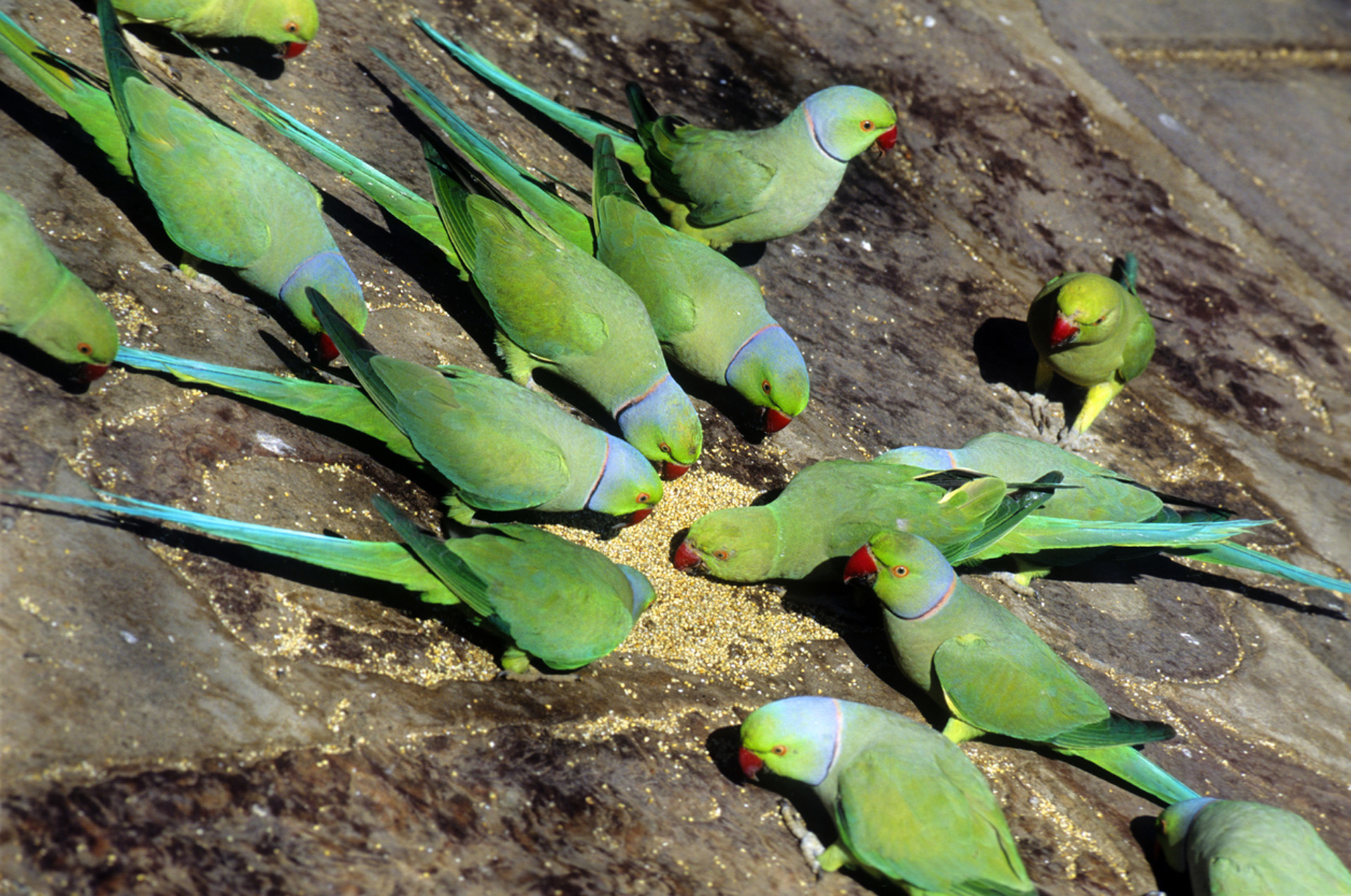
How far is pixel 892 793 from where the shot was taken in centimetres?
323

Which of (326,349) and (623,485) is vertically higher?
(326,349)

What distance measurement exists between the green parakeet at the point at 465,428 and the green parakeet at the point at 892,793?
4.01 ft

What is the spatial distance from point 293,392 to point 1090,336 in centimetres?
425

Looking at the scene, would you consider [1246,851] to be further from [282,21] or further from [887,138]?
[282,21]

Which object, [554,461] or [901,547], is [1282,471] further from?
[554,461]

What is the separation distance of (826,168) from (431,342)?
249 centimetres

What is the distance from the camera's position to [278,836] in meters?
2.67

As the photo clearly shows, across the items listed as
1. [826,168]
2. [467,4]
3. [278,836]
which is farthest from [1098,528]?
[467,4]

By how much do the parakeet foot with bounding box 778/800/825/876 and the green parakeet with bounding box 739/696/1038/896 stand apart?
0.14 feet

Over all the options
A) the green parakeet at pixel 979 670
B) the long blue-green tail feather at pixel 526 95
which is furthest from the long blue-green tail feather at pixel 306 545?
the long blue-green tail feather at pixel 526 95

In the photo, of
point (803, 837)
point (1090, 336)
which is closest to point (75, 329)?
point (803, 837)

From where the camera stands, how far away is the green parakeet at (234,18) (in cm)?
466

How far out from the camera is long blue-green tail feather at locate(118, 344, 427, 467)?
136 inches

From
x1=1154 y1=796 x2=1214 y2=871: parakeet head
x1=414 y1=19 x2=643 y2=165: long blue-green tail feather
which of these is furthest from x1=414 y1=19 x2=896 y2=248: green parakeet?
x1=1154 y1=796 x2=1214 y2=871: parakeet head
